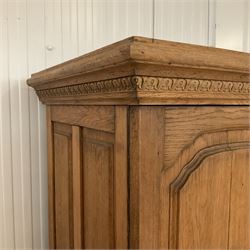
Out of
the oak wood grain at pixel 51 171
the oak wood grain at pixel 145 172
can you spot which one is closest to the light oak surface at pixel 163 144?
the oak wood grain at pixel 145 172

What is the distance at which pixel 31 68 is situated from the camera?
930 millimetres

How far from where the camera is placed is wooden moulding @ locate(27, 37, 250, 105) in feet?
1.25

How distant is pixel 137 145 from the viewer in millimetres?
424

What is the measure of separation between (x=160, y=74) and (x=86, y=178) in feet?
1.04

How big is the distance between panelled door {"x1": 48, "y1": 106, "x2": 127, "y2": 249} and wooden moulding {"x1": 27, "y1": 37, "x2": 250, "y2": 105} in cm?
4

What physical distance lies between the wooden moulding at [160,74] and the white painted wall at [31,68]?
1.37 feet

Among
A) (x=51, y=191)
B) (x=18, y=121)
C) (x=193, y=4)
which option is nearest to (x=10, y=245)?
(x=51, y=191)

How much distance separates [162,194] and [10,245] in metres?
0.70

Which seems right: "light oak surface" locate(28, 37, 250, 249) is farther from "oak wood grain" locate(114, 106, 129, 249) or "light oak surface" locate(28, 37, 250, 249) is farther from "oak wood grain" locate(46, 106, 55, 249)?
"oak wood grain" locate(46, 106, 55, 249)

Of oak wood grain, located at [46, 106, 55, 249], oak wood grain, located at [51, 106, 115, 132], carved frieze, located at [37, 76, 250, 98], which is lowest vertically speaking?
oak wood grain, located at [46, 106, 55, 249]

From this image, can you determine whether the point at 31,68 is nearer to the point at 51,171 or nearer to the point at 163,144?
the point at 51,171

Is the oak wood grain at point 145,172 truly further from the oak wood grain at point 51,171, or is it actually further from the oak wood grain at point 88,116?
the oak wood grain at point 51,171

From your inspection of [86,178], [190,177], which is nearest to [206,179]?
[190,177]

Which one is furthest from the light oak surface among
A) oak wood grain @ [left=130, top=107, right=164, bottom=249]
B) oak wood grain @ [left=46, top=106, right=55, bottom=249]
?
oak wood grain @ [left=46, top=106, right=55, bottom=249]
